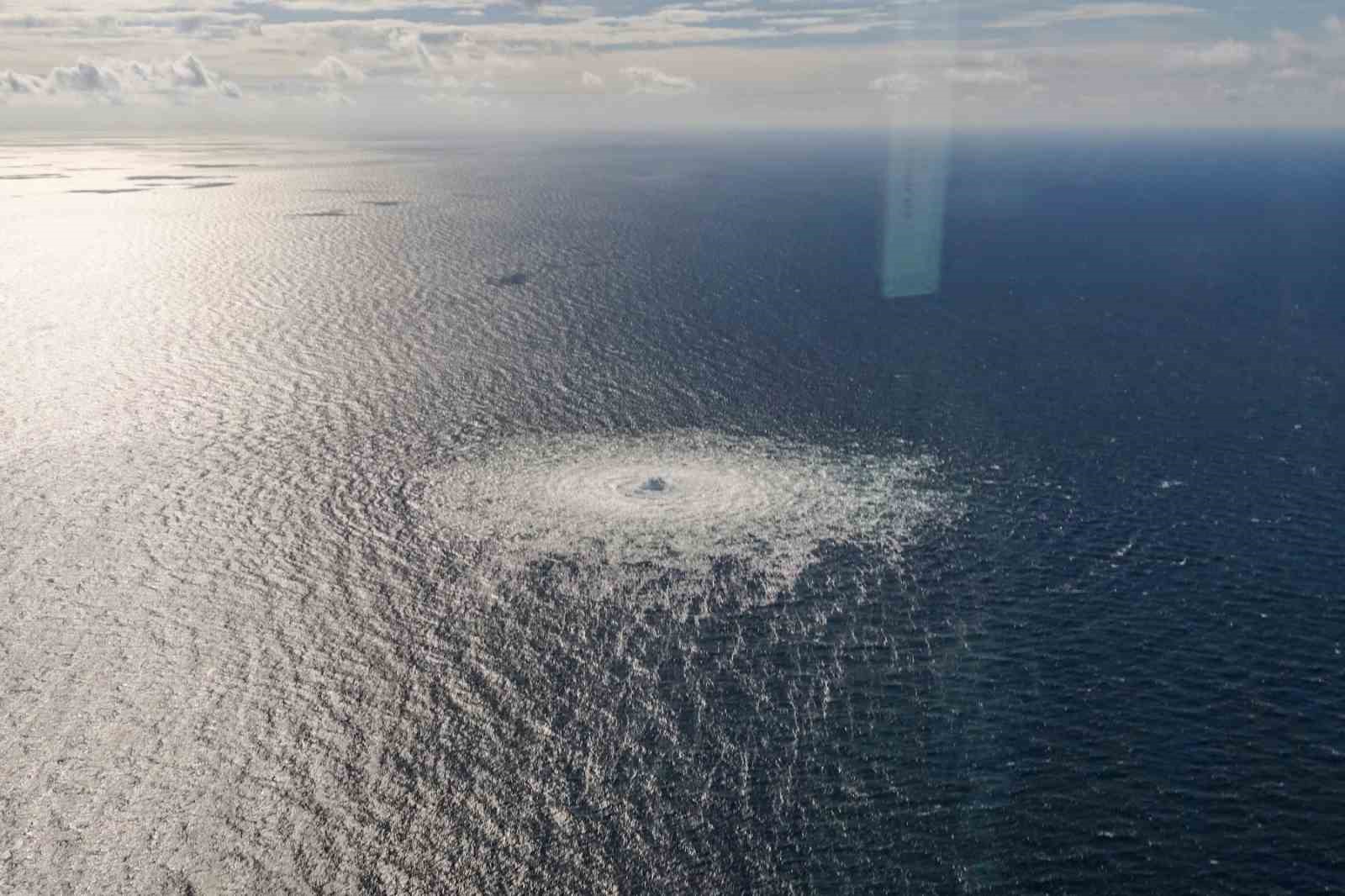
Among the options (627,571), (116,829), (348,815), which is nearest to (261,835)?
(348,815)

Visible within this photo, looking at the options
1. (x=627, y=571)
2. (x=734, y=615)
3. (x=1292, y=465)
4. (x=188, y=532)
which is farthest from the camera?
(x=1292, y=465)

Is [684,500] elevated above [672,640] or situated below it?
above

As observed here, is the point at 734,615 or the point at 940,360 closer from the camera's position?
the point at 734,615

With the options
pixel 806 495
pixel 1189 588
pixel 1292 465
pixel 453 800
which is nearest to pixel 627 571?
pixel 806 495

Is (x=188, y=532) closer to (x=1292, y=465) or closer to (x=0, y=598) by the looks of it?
(x=0, y=598)

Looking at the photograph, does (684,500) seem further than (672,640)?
Yes

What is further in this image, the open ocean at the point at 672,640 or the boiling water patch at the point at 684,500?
the boiling water patch at the point at 684,500

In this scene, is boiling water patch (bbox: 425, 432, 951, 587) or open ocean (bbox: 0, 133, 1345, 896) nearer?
open ocean (bbox: 0, 133, 1345, 896)

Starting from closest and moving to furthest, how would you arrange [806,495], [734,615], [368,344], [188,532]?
[734,615] → [188,532] → [806,495] → [368,344]
